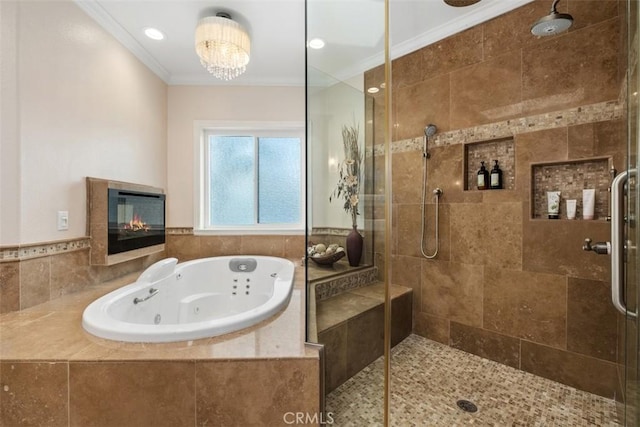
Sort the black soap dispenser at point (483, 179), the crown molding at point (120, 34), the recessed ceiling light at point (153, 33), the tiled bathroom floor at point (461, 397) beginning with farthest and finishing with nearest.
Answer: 1. the recessed ceiling light at point (153, 33)
2. the black soap dispenser at point (483, 179)
3. the crown molding at point (120, 34)
4. the tiled bathroom floor at point (461, 397)

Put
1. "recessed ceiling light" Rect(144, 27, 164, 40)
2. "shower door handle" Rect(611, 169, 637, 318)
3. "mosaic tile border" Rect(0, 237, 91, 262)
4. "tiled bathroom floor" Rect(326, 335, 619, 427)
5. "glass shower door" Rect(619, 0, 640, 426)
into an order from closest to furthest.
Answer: "glass shower door" Rect(619, 0, 640, 426) → "shower door handle" Rect(611, 169, 637, 318) → "tiled bathroom floor" Rect(326, 335, 619, 427) → "mosaic tile border" Rect(0, 237, 91, 262) → "recessed ceiling light" Rect(144, 27, 164, 40)

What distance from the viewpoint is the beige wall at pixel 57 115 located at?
1.52 metres

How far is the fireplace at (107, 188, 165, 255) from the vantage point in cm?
212

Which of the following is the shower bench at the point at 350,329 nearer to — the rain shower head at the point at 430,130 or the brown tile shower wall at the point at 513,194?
the brown tile shower wall at the point at 513,194

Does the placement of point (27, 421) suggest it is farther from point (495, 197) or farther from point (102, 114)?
point (495, 197)

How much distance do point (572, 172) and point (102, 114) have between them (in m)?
3.23

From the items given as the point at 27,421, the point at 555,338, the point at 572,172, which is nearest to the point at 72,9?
the point at 27,421

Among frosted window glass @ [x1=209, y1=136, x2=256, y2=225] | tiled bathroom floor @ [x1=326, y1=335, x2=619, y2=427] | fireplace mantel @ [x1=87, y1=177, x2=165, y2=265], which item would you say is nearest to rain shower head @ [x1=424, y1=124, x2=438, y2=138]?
tiled bathroom floor @ [x1=326, y1=335, x2=619, y2=427]

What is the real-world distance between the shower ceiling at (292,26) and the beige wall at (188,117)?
24 centimetres

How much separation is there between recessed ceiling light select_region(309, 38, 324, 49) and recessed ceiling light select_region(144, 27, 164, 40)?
158 centimetres

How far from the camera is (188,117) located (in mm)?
3076

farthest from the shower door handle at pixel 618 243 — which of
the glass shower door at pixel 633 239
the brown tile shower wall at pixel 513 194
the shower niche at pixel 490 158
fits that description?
the shower niche at pixel 490 158

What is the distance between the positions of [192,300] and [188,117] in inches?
75.7

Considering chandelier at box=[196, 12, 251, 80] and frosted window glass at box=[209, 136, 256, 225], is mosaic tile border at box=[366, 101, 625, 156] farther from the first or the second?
frosted window glass at box=[209, 136, 256, 225]
